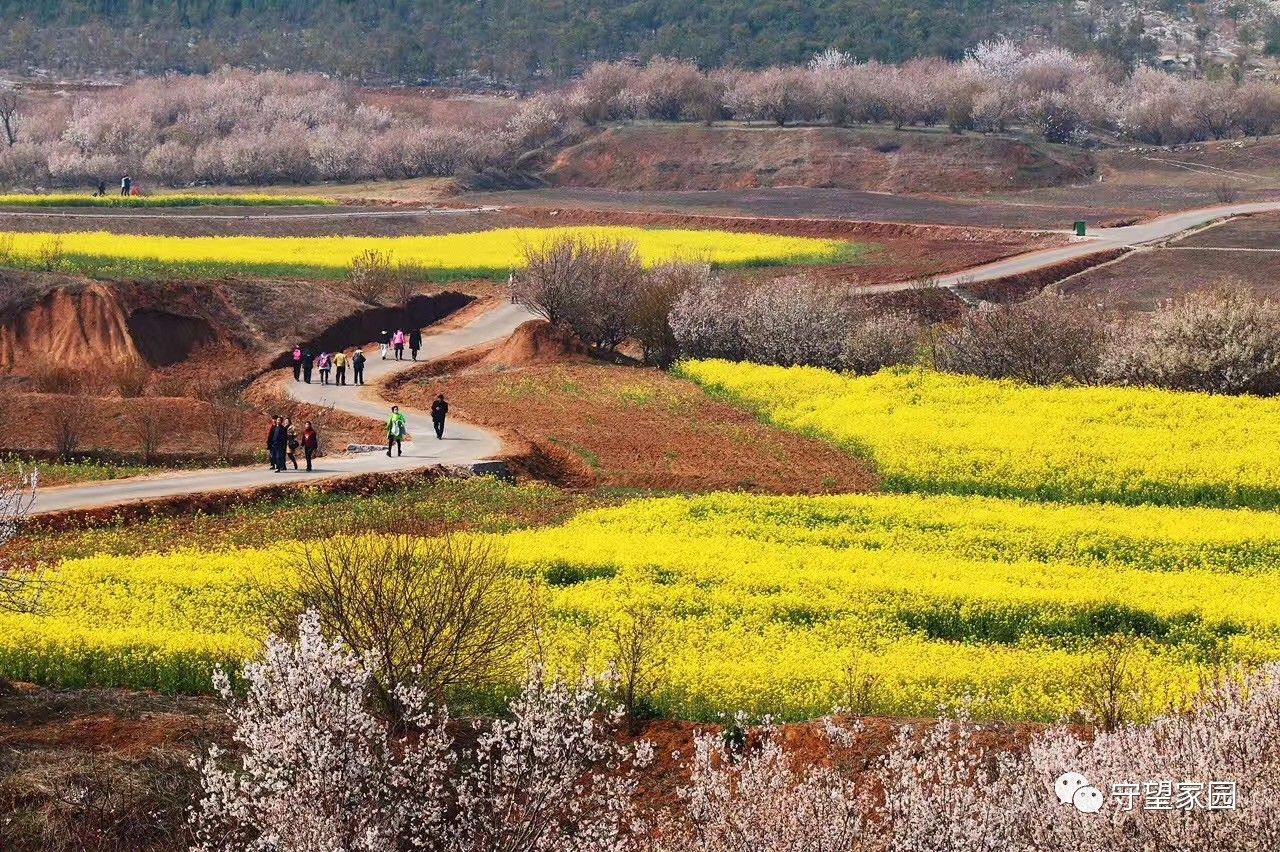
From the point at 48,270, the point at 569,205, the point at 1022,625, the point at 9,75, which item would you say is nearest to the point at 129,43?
the point at 9,75

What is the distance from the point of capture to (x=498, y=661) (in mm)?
22156

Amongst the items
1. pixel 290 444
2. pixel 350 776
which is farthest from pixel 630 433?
pixel 350 776

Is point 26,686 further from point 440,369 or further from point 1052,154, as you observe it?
point 1052,154

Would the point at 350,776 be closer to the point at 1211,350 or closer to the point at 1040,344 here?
the point at 1211,350

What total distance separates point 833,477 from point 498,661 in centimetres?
1940

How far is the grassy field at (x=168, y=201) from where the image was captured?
95.3m

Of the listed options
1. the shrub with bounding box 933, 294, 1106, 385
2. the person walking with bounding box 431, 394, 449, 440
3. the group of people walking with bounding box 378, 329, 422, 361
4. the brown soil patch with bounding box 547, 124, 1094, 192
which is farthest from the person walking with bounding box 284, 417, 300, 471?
the brown soil patch with bounding box 547, 124, 1094, 192

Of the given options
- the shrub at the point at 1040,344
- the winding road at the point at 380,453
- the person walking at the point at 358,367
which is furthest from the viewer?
the shrub at the point at 1040,344

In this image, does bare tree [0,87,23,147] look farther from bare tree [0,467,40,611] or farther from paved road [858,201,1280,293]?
bare tree [0,467,40,611]

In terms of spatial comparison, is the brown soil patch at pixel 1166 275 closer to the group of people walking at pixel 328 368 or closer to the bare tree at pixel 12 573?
the group of people walking at pixel 328 368

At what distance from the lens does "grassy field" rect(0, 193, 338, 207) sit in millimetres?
95312

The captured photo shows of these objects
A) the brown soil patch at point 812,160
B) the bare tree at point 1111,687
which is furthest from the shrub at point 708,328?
the brown soil patch at point 812,160

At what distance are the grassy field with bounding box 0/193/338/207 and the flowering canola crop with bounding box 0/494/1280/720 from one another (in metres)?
67.4

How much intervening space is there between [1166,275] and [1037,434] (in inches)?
1394
